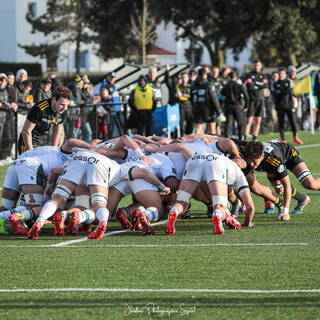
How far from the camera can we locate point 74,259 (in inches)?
313

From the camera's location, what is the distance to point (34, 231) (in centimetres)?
909

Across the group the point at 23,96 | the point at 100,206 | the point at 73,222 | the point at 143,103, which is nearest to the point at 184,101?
the point at 143,103

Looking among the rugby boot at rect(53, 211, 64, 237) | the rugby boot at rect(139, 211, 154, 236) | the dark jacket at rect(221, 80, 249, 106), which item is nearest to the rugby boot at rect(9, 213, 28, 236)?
the rugby boot at rect(53, 211, 64, 237)

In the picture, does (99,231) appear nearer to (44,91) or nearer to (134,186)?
(134,186)

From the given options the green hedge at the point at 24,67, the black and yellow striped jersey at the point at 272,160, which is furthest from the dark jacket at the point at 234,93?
the green hedge at the point at 24,67

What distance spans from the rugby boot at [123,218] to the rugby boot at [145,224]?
0.39 m

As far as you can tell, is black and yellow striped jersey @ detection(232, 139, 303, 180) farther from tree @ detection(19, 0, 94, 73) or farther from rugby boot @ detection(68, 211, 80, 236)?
tree @ detection(19, 0, 94, 73)

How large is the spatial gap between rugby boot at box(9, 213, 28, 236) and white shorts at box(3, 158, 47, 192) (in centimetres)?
73

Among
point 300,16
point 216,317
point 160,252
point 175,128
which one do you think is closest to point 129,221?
point 160,252

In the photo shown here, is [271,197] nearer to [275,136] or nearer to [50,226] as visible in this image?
[50,226]

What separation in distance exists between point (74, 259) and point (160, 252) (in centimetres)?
88

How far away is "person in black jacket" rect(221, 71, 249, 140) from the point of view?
23.6m

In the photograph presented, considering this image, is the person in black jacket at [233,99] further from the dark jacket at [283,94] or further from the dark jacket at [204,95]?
the dark jacket at [283,94]

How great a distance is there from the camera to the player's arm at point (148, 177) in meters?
9.83
